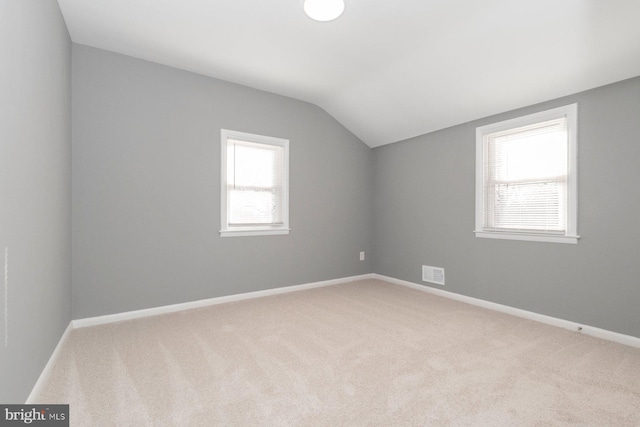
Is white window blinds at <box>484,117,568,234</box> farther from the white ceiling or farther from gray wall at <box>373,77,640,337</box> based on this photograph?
the white ceiling

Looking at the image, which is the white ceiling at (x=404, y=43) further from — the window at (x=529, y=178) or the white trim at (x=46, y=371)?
the white trim at (x=46, y=371)

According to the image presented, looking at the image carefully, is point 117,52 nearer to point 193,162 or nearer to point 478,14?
point 193,162

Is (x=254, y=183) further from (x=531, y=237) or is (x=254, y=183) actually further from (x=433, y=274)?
(x=531, y=237)

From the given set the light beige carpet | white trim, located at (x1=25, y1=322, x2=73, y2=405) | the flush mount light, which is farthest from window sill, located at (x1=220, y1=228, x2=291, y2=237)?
the flush mount light

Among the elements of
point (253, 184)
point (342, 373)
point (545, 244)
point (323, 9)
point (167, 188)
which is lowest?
point (342, 373)

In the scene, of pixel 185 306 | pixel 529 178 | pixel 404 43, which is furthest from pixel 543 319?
pixel 185 306

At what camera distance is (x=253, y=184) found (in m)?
4.03

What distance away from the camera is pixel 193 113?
3543 mm

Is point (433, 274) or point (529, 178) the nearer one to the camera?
point (529, 178)

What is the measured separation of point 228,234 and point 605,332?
3815mm

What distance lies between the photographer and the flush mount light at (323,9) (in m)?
2.36
